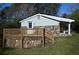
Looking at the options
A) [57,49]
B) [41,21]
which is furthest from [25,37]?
[57,49]

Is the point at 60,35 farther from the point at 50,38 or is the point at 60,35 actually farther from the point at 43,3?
the point at 43,3

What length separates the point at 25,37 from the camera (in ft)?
20.9

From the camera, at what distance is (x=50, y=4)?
20.6 ft

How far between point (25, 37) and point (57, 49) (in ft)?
2.23

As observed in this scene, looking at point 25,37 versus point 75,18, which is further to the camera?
point 25,37

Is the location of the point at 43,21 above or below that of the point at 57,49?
above

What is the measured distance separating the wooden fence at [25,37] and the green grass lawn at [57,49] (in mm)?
104

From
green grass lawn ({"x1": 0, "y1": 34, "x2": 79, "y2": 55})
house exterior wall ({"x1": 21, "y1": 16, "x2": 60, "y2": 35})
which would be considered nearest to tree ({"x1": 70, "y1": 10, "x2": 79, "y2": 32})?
green grass lawn ({"x1": 0, "y1": 34, "x2": 79, "y2": 55})

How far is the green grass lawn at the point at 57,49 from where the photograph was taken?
20.5ft

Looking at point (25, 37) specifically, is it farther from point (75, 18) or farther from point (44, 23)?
point (75, 18)

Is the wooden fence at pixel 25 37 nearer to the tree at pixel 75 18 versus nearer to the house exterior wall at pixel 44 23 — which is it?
the house exterior wall at pixel 44 23

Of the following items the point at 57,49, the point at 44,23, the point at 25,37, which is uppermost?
the point at 44,23

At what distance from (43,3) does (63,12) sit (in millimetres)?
431
